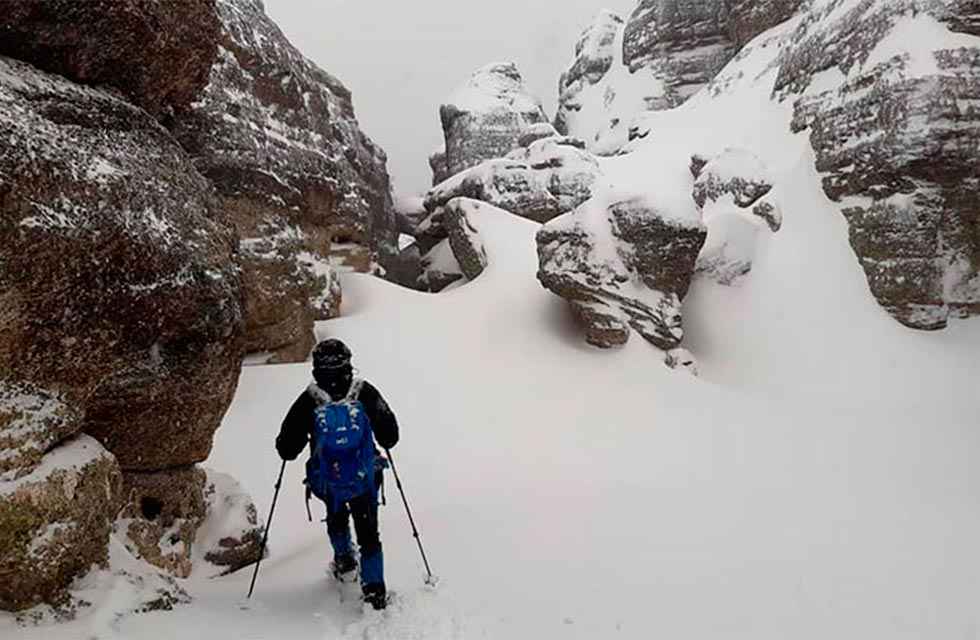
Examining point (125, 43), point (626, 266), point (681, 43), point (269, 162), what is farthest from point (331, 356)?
point (681, 43)

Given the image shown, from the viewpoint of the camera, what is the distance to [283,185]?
1338 centimetres

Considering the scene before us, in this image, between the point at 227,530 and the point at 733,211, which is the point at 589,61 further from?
the point at 227,530

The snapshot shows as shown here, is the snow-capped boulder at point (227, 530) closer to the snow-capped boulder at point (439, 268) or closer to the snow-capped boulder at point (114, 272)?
the snow-capped boulder at point (114, 272)

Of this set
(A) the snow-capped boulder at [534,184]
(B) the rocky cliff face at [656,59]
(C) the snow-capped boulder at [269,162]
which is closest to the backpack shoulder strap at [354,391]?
(C) the snow-capped boulder at [269,162]

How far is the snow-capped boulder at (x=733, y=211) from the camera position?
18281mm

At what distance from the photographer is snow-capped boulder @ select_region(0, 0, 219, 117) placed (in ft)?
16.4

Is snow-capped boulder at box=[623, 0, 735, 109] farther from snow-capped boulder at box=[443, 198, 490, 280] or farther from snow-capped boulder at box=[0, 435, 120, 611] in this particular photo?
snow-capped boulder at box=[0, 435, 120, 611]

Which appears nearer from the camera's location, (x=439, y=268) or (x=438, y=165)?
(x=439, y=268)

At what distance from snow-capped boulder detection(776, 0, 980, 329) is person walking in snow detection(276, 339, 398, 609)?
15.0 meters

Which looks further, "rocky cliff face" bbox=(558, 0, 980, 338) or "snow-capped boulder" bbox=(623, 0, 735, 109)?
"snow-capped boulder" bbox=(623, 0, 735, 109)

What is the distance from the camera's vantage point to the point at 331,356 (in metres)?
5.56

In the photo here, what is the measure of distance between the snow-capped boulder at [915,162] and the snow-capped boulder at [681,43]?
23.5m

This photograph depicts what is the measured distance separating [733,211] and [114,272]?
59.6ft

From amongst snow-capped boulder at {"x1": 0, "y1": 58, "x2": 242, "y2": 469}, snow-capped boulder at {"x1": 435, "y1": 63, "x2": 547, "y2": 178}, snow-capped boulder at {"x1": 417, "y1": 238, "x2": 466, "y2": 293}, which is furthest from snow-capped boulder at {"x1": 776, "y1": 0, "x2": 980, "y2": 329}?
snow-capped boulder at {"x1": 435, "y1": 63, "x2": 547, "y2": 178}
